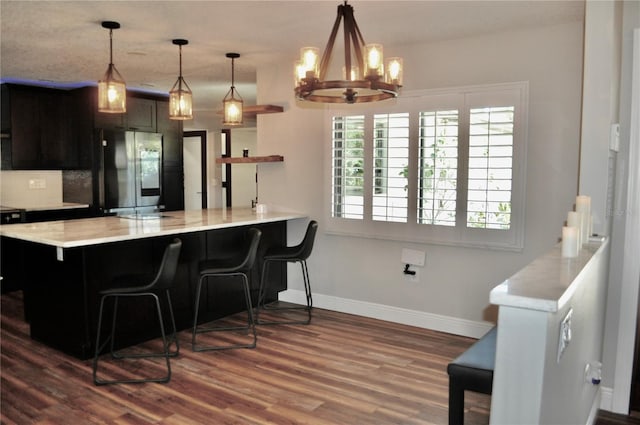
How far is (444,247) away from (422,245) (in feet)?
0.65

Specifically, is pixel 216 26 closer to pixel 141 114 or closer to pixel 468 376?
pixel 468 376

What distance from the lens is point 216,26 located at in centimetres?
385

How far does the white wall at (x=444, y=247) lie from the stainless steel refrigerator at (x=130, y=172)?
7.26 ft

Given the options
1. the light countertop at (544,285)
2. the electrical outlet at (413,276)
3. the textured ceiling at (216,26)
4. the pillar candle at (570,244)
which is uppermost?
the textured ceiling at (216,26)

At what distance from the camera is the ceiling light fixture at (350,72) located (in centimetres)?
251

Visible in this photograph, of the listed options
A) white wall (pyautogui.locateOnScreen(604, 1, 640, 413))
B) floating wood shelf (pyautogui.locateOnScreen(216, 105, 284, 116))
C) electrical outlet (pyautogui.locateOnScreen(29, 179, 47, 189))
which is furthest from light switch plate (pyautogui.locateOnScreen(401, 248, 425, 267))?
electrical outlet (pyautogui.locateOnScreen(29, 179, 47, 189))

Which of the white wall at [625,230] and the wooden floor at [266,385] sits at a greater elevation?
the white wall at [625,230]

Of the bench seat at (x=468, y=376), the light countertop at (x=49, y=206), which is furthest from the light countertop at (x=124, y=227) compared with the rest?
the bench seat at (x=468, y=376)

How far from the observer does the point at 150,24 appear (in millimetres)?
3793

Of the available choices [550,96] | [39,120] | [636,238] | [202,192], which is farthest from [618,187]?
[202,192]

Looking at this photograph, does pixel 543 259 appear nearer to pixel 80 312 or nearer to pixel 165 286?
pixel 165 286

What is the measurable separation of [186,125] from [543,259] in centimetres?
831

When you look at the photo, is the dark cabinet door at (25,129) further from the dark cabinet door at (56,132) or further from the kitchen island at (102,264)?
the kitchen island at (102,264)

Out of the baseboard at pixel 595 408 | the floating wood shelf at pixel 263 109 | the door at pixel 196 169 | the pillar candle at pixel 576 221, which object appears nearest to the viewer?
the pillar candle at pixel 576 221
